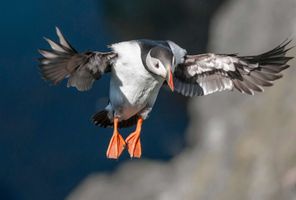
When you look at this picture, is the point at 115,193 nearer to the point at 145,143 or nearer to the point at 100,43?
the point at 145,143

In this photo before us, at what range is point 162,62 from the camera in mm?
4121

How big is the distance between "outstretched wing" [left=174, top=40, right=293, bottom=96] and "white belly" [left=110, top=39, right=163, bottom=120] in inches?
13.8

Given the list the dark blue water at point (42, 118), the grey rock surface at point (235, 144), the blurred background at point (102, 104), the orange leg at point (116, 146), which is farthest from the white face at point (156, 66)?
the dark blue water at point (42, 118)

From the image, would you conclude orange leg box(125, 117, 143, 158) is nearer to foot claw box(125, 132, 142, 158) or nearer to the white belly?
foot claw box(125, 132, 142, 158)

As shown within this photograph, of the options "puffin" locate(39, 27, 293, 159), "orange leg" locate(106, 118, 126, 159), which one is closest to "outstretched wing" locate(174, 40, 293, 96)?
"puffin" locate(39, 27, 293, 159)

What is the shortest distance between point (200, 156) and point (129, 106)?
139 inches

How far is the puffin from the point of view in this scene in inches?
166

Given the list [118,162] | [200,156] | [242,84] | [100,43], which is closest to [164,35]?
[100,43]

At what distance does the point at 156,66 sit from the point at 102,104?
4746 millimetres

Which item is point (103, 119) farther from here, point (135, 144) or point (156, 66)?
point (156, 66)

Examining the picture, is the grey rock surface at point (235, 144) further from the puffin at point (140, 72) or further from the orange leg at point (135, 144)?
the orange leg at point (135, 144)

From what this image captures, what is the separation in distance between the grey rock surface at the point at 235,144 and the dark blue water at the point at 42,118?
23 centimetres

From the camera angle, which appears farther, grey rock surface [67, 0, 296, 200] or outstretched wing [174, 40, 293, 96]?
grey rock surface [67, 0, 296, 200]

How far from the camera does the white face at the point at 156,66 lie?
13.5 feet
